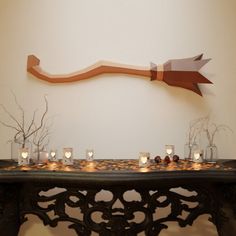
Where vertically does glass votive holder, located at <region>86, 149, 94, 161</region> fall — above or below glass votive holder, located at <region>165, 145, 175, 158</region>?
below

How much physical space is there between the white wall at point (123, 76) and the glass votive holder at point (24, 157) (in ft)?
0.92

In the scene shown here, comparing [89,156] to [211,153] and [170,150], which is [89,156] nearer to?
[170,150]

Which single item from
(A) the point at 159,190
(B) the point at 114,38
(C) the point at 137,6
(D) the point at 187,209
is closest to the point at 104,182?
(A) the point at 159,190

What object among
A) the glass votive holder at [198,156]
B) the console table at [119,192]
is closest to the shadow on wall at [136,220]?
the console table at [119,192]

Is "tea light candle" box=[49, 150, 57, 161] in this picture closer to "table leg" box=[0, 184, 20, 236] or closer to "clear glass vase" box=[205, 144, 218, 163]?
"table leg" box=[0, 184, 20, 236]

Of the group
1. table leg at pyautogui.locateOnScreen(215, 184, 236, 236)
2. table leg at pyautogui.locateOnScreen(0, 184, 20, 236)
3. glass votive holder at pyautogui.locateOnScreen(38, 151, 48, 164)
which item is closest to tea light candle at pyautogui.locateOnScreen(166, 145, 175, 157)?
table leg at pyautogui.locateOnScreen(215, 184, 236, 236)

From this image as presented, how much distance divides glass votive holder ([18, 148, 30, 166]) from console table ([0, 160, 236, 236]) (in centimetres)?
5

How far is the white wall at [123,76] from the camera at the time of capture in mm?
1871

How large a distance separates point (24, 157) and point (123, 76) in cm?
74

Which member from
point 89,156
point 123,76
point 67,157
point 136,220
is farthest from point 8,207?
point 123,76

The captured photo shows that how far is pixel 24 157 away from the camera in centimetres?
163

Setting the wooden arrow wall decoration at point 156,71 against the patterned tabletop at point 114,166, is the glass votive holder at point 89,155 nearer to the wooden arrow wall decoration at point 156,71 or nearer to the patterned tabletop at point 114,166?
the patterned tabletop at point 114,166

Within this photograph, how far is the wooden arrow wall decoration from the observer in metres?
1.81

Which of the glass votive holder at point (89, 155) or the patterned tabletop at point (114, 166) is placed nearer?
the patterned tabletop at point (114, 166)
